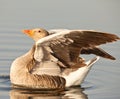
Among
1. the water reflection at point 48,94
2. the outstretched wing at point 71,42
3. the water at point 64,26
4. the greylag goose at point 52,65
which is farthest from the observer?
the greylag goose at point 52,65

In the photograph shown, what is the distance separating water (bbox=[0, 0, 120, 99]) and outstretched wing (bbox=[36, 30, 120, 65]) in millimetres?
668

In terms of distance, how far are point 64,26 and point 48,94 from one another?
4262 mm

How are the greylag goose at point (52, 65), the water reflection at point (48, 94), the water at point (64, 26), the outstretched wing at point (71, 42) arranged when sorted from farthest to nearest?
the greylag goose at point (52, 65) → the water at point (64, 26) → the outstretched wing at point (71, 42) → the water reflection at point (48, 94)

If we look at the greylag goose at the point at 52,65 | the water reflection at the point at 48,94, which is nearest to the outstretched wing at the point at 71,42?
the greylag goose at the point at 52,65

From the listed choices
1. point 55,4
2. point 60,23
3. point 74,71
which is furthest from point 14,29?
point 74,71

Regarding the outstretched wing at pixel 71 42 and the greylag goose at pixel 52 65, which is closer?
the outstretched wing at pixel 71 42

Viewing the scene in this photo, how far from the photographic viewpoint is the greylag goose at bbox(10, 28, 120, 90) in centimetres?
1302

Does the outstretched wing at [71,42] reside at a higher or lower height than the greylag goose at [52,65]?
higher

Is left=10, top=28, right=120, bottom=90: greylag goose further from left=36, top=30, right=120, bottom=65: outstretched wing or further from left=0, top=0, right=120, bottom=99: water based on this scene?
left=0, top=0, right=120, bottom=99: water

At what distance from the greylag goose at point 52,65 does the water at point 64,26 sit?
268 mm

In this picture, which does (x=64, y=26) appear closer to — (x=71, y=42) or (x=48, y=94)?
(x=71, y=42)

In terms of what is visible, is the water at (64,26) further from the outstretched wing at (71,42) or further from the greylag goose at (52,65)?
the outstretched wing at (71,42)

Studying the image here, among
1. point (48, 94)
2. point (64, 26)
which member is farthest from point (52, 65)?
point (64, 26)

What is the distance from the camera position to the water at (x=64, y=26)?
505 inches
